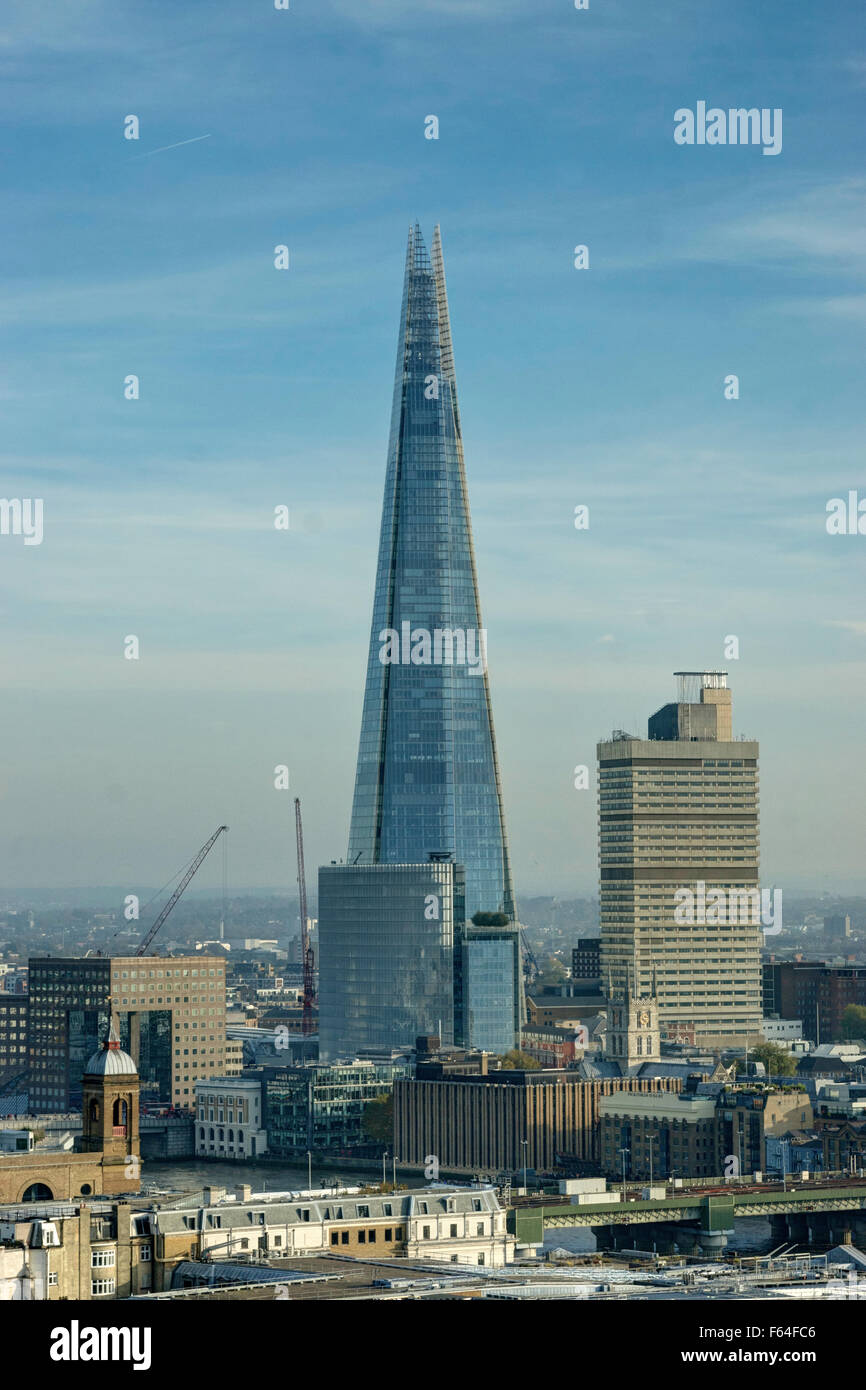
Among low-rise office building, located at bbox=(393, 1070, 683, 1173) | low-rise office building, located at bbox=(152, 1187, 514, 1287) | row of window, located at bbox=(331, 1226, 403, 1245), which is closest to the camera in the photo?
low-rise office building, located at bbox=(152, 1187, 514, 1287)

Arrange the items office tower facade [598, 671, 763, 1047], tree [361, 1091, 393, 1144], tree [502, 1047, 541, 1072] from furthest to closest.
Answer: office tower facade [598, 671, 763, 1047]
tree [502, 1047, 541, 1072]
tree [361, 1091, 393, 1144]

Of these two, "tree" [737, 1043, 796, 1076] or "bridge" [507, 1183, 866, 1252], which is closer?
"bridge" [507, 1183, 866, 1252]

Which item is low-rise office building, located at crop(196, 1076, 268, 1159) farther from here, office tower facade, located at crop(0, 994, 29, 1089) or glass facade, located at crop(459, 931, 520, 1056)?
office tower facade, located at crop(0, 994, 29, 1089)

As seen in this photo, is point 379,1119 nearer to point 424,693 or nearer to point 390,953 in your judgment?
point 390,953

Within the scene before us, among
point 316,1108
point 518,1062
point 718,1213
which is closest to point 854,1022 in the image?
point 518,1062

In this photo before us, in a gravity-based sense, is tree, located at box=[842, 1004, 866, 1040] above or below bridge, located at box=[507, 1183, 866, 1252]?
above

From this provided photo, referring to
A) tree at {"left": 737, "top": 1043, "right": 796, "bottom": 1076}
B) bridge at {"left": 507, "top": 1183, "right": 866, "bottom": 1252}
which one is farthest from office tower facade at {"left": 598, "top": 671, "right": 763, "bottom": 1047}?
bridge at {"left": 507, "top": 1183, "right": 866, "bottom": 1252}

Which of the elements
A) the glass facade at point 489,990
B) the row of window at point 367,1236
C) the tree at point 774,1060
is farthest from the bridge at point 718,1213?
the glass facade at point 489,990
